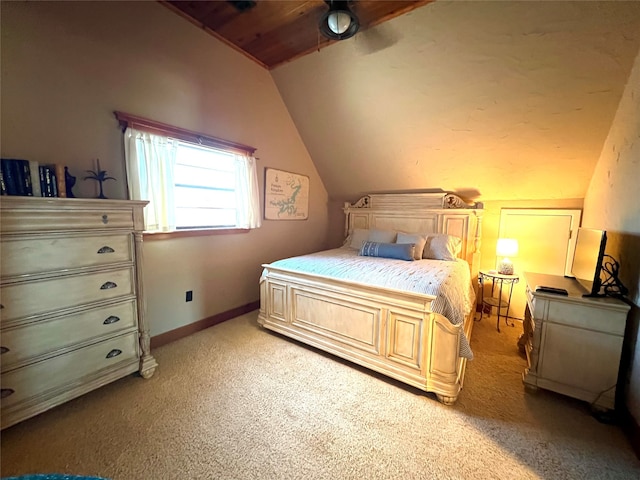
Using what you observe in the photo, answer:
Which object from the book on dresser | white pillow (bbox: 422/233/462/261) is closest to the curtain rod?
the book on dresser

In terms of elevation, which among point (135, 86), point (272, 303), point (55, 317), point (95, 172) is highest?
point (135, 86)

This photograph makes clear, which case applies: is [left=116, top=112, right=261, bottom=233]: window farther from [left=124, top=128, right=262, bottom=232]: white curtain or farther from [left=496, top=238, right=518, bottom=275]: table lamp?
[left=496, top=238, right=518, bottom=275]: table lamp

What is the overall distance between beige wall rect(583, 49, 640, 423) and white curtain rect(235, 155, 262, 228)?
10.4ft

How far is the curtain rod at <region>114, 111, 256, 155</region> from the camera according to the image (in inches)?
82.3

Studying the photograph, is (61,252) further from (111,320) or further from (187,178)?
(187,178)

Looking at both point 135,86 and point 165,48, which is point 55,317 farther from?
point 165,48

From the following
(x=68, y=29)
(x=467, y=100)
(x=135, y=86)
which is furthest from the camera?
(x=467, y=100)

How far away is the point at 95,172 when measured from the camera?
1.97 m

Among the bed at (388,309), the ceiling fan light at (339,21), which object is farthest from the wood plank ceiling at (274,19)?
the bed at (388,309)

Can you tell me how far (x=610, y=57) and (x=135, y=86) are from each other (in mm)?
3536

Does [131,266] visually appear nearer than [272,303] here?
Yes

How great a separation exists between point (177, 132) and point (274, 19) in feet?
4.34

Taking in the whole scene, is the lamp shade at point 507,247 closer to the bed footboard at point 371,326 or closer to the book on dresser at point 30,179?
the bed footboard at point 371,326

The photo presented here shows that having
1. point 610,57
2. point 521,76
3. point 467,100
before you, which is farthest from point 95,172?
point 610,57
